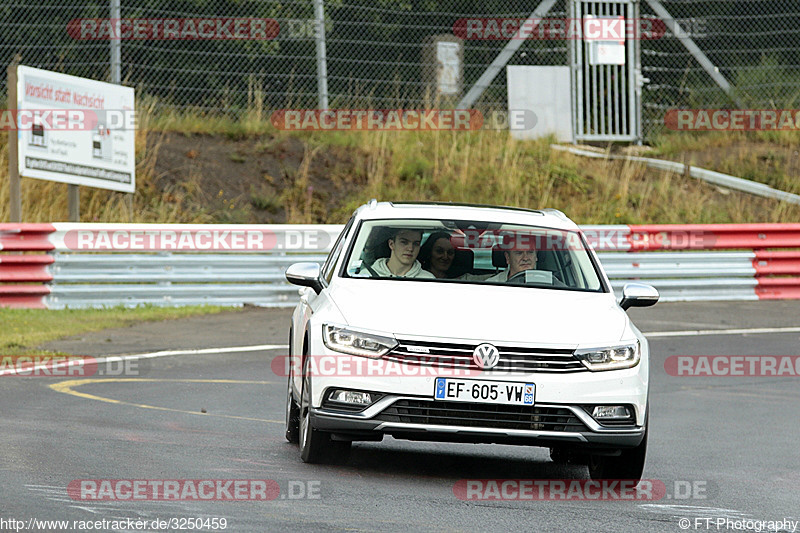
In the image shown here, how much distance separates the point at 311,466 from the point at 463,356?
1205mm

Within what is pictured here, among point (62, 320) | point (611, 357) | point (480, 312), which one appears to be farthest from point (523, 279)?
point (62, 320)

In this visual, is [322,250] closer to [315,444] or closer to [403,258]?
[403,258]

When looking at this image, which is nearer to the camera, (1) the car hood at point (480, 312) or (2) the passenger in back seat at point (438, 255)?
(1) the car hood at point (480, 312)

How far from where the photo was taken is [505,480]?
8.09 m

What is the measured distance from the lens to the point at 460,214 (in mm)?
9211

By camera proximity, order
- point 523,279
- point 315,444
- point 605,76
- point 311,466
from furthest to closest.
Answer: point 605,76 → point 523,279 → point 311,466 → point 315,444

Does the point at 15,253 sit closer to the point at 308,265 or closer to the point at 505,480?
the point at 308,265

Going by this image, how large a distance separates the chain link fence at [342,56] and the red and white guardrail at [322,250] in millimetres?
5772

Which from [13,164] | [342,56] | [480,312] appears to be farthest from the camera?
[342,56]

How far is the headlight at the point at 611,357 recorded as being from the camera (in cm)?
765

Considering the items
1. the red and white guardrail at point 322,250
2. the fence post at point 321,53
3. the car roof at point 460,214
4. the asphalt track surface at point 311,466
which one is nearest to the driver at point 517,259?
the car roof at point 460,214

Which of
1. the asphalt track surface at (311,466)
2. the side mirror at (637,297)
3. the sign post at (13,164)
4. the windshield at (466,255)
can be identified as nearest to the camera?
the asphalt track surface at (311,466)

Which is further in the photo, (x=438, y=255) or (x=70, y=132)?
(x=70, y=132)

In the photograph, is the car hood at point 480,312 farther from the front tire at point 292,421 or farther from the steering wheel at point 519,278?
the front tire at point 292,421
